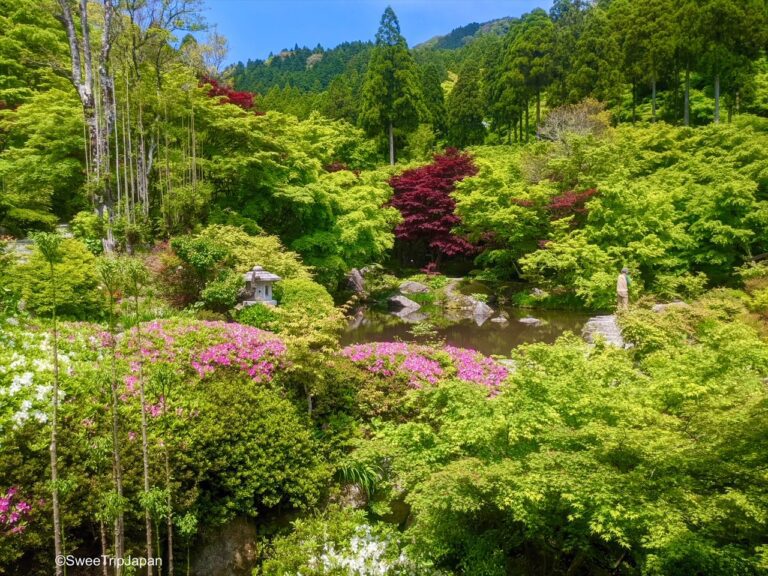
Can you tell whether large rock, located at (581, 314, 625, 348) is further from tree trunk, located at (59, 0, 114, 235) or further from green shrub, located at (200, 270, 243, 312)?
tree trunk, located at (59, 0, 114, 235)

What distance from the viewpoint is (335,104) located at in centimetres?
3206

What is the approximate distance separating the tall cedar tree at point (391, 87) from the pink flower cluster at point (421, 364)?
21.2 metres

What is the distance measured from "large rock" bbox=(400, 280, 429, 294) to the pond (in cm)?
216

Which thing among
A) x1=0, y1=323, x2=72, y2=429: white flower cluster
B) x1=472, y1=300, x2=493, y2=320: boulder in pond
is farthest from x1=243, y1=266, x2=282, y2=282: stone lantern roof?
x1=472, y1=300, x2=493, y2=320: boulder in pond

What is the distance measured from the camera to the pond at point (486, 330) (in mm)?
12984

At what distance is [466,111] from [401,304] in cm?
1592

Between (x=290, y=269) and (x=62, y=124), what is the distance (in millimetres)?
7314

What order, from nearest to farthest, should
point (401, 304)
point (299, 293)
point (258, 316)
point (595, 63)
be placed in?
1. point (258, 316)
2. point (299, 293)
3. point (401, 304)
4. point (595, 63)

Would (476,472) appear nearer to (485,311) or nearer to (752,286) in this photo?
(752,286)

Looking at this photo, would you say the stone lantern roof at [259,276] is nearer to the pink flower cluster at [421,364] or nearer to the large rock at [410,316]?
the pink flower cluster at [421,364]

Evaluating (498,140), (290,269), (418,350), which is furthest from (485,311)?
(498,140)

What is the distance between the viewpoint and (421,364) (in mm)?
6246

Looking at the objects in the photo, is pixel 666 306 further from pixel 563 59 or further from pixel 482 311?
pixel 563 59

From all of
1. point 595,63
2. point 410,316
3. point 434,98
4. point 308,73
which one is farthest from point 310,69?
point 410,316
